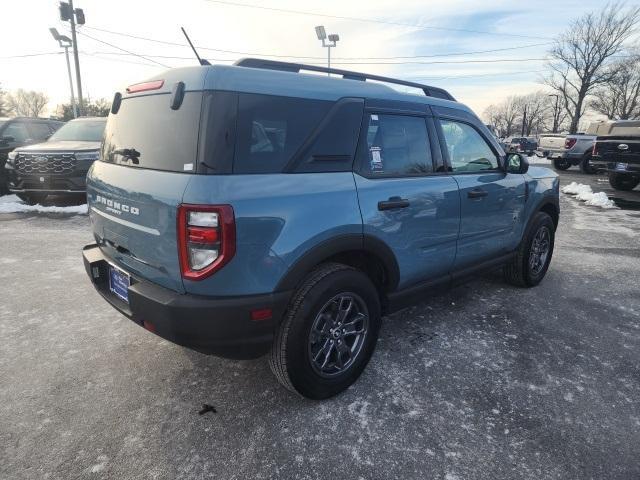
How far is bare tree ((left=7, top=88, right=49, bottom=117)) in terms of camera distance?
209 feet

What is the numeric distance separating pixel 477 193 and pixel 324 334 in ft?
5.76

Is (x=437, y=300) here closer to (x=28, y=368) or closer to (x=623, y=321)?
(x=623, y=321)

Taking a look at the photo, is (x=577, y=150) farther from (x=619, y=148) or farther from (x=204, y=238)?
(x=204, y=238)

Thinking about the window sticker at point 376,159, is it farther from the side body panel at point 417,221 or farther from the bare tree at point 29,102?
the bare tree at point 29,102

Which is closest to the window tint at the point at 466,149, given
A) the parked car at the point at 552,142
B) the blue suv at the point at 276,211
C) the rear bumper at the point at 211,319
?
the blue suv at the point at 276,211

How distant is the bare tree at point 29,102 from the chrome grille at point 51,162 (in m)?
70.6

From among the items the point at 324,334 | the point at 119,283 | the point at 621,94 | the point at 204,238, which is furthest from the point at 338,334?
the point at 621,94

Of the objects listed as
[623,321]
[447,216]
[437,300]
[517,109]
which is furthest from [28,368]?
[517,109]

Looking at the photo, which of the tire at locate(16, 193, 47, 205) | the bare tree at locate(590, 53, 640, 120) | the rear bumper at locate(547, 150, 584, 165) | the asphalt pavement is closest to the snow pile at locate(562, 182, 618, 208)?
the rear bumper at locate(547, 150, 584, 165)

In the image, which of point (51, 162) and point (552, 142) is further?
point (552, 142)

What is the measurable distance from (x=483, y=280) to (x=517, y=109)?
96.4 m

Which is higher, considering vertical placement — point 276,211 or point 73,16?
point 73,16

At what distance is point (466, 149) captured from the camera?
339 centimetres

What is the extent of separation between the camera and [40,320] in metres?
3.43
